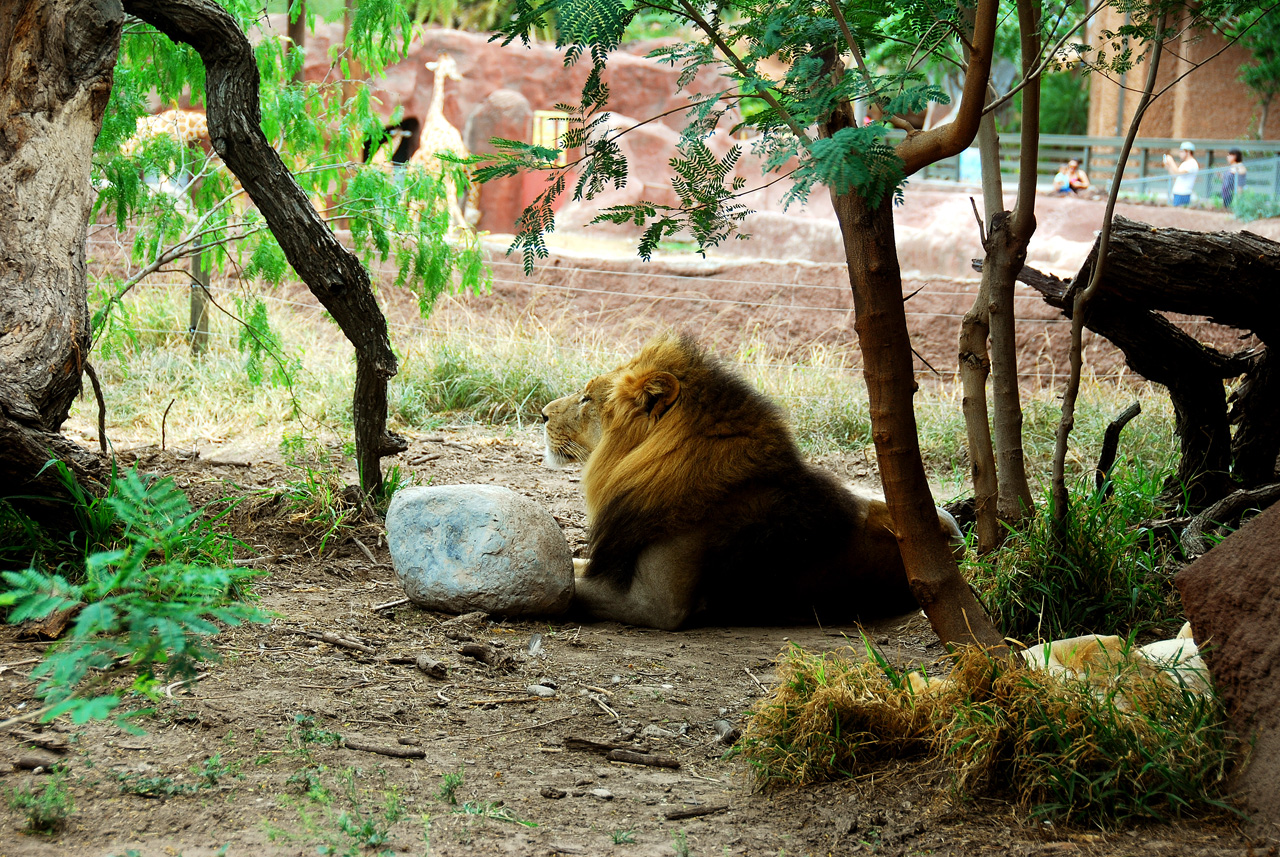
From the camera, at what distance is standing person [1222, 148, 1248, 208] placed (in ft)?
70.3

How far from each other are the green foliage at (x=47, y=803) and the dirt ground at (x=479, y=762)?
22 millimetres

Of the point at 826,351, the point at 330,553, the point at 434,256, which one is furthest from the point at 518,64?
the point at 330,553

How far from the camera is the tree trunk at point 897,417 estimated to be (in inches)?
109

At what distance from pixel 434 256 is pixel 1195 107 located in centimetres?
2753

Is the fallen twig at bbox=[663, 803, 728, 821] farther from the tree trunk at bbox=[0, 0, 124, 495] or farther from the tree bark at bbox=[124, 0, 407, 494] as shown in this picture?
the tree bark at bbox=[124, 0, 407, 494]

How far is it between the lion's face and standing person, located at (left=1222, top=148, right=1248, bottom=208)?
20982 mm

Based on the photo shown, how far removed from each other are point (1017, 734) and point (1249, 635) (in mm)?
599

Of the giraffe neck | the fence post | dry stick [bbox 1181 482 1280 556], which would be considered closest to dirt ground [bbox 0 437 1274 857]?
dry stick [bbox 1181 482 1280 556]

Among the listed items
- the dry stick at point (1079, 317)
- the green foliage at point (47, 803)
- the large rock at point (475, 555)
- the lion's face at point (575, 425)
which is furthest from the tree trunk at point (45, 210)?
the dry stick at point (1079, 317)

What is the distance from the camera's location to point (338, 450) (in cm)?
721

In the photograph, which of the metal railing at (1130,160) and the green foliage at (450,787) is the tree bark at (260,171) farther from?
the metal railing at (1130,160)

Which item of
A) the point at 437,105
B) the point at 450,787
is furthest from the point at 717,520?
the point at 437,105

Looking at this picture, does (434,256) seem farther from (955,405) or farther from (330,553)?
(955,405)

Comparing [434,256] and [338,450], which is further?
[338,450]
